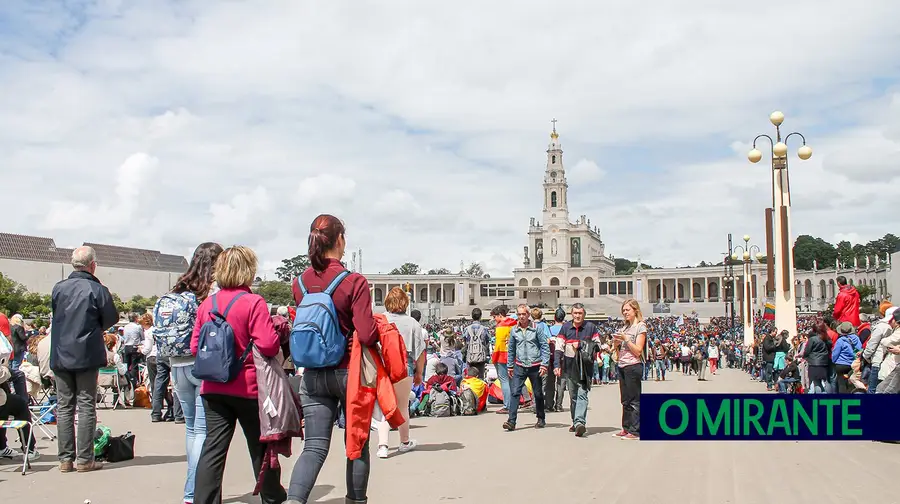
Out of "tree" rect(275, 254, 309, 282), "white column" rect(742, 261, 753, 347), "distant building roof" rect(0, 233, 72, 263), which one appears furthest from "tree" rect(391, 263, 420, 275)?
"white column" rect(742, 261, 753, 347)

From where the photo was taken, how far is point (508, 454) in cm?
743

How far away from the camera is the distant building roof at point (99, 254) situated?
7744 centimetres

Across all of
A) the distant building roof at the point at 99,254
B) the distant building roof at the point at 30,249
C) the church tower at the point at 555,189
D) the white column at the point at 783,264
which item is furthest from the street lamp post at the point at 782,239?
the church tower at the point at 555,189

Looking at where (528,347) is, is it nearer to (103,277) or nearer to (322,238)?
(322,238)

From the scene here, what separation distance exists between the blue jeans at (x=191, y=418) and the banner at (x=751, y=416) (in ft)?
9.90

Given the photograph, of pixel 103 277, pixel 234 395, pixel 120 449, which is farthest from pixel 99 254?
pixel 234 395

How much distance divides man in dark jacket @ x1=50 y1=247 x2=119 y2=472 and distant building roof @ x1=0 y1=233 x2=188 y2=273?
72.3 metres

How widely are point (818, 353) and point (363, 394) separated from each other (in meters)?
8.84

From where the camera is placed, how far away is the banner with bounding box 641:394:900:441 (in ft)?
16.6

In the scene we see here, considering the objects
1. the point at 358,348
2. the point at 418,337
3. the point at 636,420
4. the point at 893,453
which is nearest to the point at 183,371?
the point at 358,348

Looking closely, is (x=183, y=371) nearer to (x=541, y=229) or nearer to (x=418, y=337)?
(x=418, y=337)

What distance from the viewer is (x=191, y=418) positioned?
5.05 metres

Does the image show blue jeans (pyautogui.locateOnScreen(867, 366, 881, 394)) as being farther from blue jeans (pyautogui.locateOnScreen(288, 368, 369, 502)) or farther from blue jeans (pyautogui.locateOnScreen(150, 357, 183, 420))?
blue jeans (pyautogui.locateOnScreen(150, 357, 183, 420))

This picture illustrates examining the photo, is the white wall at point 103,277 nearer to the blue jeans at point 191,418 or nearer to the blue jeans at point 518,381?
the blue jeans at point 518,381
